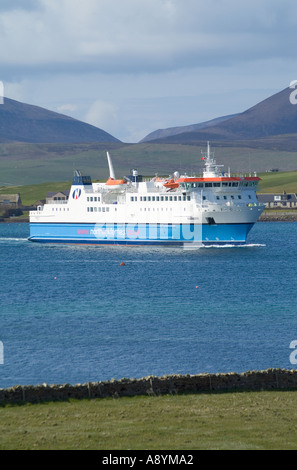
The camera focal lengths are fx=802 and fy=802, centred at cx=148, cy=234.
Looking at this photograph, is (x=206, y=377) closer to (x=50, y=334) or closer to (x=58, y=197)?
(x=50, y=334)

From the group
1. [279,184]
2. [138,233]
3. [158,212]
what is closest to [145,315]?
[158,212]

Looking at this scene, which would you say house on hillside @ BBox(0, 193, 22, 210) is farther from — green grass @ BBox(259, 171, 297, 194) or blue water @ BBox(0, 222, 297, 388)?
blue water @ BBox(0, 222, 297, 388)

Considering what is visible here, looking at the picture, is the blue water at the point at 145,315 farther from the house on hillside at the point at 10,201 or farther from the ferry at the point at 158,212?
the house on hillside at the point at 10,201

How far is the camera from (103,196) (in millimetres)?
85500

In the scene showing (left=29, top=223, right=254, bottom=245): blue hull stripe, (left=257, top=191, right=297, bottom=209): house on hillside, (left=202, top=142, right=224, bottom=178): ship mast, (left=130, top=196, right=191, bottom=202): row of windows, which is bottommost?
(left=29, top=223, right=254, bottom=245): blue hull stripe

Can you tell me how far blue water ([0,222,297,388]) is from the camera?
94.3 ft

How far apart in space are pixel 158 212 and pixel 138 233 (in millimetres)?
3579

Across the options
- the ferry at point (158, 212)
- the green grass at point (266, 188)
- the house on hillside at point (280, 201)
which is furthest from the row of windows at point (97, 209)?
the green grass at point (266, 188)

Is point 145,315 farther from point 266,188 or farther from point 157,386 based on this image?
point 266,188

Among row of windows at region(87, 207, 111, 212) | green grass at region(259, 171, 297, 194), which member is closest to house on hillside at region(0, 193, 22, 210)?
green grass at region(259, 171, 297, 194)

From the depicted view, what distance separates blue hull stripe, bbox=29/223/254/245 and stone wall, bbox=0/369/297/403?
5353 centimetres

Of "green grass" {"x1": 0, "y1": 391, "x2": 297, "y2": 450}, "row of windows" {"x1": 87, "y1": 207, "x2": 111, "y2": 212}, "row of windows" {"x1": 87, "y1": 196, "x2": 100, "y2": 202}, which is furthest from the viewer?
"row of windows" {"x1": 87, "y1": 196, "x2": 100, "y2": 202}

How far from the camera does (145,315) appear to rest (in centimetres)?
3972

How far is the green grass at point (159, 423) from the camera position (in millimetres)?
16844
